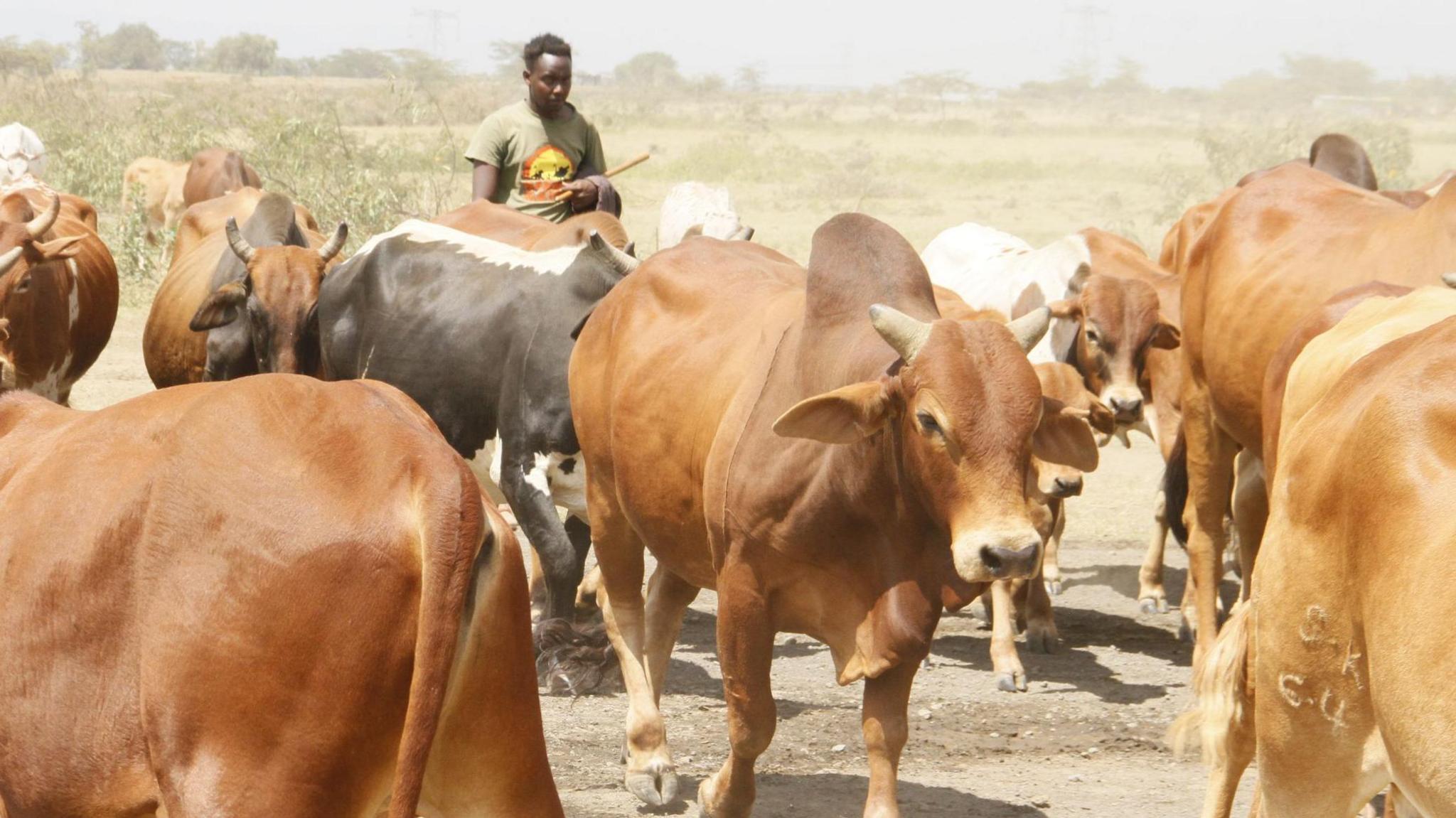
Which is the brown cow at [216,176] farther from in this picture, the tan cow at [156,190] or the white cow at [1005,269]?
the white cow at [1005,269]

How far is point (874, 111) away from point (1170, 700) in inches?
2832

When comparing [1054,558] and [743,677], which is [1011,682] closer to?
[1054,558]

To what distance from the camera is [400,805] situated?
304 cm

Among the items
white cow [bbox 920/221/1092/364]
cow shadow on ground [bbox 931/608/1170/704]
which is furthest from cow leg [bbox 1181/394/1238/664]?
white cow [bbox 920/221/1092/364]

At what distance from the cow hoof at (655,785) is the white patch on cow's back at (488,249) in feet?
8.14

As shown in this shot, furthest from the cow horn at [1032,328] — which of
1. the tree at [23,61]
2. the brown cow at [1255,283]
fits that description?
the tree at [23,61]

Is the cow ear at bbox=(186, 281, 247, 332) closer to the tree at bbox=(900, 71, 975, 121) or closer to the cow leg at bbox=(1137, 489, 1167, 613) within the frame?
the cow leg at bbox=(1137, 489, 1167, 613)

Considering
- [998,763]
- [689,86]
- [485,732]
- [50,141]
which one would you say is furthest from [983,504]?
[689,86]

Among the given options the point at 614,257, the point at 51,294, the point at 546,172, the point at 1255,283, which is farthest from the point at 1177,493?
the point at 51,294

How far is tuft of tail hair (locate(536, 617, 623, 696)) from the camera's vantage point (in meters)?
7.31

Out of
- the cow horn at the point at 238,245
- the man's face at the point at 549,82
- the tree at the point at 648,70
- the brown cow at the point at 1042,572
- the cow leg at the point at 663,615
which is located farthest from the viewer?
the tree at the point at 648,70

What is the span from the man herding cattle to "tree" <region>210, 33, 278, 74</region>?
8006 cm

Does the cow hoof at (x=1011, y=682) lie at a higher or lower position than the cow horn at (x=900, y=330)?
lower

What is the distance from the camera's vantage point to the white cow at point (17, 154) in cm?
1371
